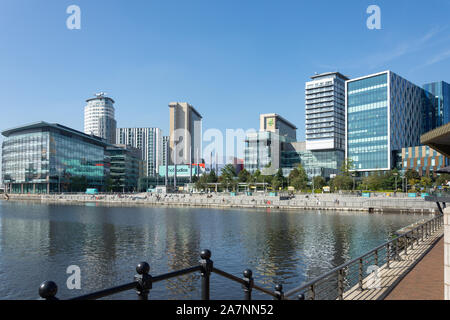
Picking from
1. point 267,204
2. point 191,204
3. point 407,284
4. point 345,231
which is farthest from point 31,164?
point 407,284

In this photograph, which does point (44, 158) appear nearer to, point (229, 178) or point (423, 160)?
point (229, 178)

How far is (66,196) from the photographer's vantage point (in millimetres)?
133125

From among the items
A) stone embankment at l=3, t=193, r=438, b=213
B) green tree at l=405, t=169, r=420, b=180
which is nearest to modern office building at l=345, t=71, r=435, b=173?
green tree at l=405, t=169, r=420, b=180

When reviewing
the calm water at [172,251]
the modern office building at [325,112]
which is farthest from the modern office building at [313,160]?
the calm water at [172,251]

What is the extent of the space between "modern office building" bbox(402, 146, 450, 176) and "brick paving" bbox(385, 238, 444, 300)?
120766 millimetres

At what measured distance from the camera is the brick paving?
1187 cm

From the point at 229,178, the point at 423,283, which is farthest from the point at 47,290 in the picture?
the point at 229,178

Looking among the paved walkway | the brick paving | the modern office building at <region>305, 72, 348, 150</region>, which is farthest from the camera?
the modern office building at <region>305, 72, 348, 150</region>

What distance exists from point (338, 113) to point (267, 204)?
100 metres

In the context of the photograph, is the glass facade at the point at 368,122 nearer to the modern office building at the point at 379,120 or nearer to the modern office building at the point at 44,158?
the modern office building at the point at 379,120

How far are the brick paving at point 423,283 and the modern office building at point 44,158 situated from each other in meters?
161

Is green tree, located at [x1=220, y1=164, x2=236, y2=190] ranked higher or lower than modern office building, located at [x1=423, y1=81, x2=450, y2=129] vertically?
lower

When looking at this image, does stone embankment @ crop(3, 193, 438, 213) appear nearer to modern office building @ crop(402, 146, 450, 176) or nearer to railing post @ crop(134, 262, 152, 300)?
modern office building @ crop(402, 146, 450, 176)

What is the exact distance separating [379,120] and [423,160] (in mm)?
21255
